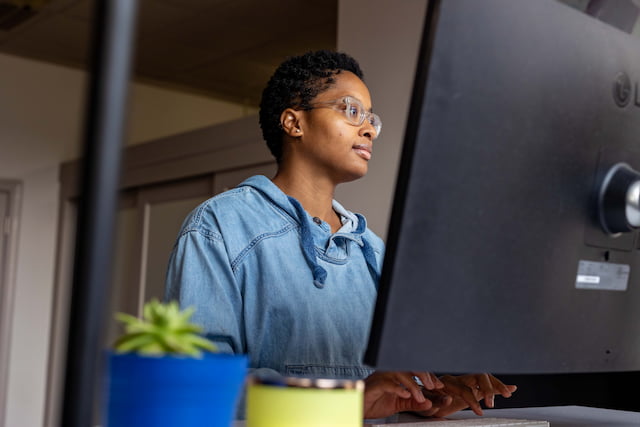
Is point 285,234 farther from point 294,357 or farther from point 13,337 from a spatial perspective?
point 13,337

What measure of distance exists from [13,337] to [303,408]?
4654 mm

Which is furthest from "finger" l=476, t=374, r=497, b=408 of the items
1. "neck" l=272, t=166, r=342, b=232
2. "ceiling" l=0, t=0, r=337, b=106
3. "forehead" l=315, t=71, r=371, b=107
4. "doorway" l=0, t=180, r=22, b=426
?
"doorway" l=0, t=180, r=22, b=426

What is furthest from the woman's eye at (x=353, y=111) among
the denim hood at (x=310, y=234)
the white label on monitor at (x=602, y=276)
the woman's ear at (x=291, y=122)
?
the white label on monitor at (x=602, y=276)

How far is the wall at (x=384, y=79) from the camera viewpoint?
2.67 metres

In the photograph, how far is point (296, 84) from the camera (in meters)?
1.51

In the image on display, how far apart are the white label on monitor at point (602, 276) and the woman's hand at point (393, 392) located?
0.19m

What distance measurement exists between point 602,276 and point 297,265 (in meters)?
0.58

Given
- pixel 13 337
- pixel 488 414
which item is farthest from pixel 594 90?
pixel 13 337

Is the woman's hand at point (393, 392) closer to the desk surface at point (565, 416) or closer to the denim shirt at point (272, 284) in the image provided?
the desk surface at point (565, 416)

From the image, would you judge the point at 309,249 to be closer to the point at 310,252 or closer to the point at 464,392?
the point at 310,252

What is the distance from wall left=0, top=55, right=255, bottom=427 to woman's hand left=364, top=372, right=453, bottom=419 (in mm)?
4112

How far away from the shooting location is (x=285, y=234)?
4.00 feet

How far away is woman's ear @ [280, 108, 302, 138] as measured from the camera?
149cm

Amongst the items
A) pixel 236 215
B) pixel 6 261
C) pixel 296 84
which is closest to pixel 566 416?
pixel 236 215
